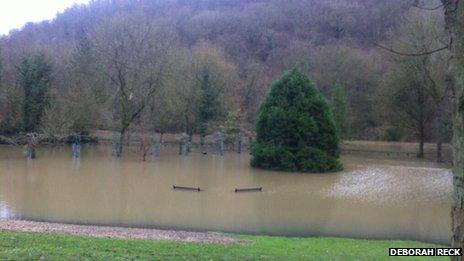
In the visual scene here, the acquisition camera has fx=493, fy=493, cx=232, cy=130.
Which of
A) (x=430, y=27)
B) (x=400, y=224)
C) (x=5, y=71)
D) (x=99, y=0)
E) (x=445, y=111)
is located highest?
(x=99, y=0)

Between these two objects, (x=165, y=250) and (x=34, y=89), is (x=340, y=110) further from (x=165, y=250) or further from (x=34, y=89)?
(x=165, y=250)

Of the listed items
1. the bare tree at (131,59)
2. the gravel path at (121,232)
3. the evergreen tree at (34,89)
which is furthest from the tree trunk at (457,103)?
the evergreen tree at (34,89)

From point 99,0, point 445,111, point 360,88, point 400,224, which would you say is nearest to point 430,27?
point 445,111

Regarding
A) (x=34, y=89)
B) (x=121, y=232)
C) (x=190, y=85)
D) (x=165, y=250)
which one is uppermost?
(x=190, y=85)

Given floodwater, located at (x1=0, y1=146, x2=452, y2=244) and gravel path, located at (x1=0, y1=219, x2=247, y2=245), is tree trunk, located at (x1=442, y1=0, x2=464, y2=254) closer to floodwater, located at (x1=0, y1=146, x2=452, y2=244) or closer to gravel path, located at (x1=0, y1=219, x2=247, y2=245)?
gravel path, located at (x1=0, y1=219, x2=247, y2=245)

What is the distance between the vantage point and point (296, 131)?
29422mm

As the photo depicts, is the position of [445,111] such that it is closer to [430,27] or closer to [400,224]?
[430,27]

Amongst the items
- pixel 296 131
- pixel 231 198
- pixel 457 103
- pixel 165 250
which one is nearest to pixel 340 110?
pixel 296 131

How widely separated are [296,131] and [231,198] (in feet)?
33.2

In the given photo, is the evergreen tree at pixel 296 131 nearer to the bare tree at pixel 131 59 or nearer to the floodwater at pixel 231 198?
the floodwater at pixel 231 198

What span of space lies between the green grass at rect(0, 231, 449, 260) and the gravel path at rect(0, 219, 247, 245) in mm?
1288

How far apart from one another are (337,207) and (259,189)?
4413 mm

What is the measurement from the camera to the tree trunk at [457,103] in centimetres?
374

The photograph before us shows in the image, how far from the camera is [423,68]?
38344 millimetres
